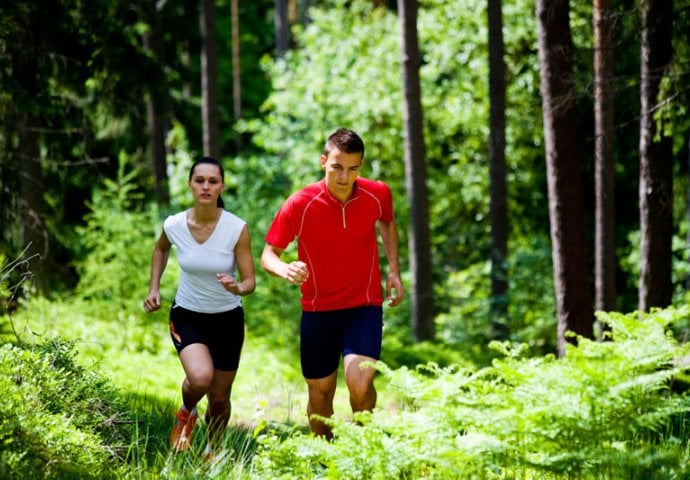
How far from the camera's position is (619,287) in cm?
2220

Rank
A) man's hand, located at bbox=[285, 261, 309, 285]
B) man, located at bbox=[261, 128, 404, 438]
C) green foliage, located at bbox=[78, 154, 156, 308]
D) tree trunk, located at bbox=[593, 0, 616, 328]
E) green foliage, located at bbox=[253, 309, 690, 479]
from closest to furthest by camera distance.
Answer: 1. green foliage, located at bbox=[253, 309, 690, 479]
2. man's hand, located at bbox=[285, 261, 309, 285]
3. man, located at bbox=[261, 128, 404, 438]
4. tree trunk, located at bbox=[593, 0, 616, 328]
5. green foliage, located at bbox=[78, 154, 156, 308]

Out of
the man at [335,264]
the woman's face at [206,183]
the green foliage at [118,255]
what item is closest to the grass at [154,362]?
the green foliage at [118,255]

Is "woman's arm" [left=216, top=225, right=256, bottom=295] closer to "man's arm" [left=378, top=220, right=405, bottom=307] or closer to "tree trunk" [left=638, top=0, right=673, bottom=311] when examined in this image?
"man's arm" [left=378, top=220, right=405, bottom=307]

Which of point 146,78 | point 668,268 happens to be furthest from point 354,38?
point 668,268

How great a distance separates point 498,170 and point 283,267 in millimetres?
12039

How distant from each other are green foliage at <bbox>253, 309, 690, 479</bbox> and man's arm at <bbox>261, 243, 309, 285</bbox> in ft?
3.55

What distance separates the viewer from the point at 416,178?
17.3m

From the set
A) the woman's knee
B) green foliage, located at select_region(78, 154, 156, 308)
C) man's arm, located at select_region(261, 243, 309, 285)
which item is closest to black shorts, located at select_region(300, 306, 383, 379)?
man's arm, located at select_region(261, 243, 309, 285)

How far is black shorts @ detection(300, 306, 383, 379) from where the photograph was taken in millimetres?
6281

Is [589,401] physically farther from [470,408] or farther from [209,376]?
[209,376]

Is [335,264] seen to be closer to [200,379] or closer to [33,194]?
[200,379]

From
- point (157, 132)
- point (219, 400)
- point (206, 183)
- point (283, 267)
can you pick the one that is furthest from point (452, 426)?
point (157, 132)

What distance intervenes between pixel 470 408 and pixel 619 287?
60.2 ft

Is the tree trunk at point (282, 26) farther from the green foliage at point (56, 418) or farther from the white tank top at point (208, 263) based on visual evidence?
the green foliage at point (56, 418)
